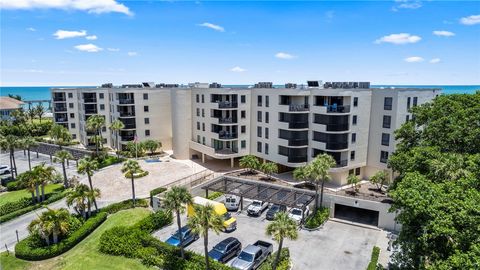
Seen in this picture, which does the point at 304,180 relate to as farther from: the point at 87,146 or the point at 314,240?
the point at 87,146

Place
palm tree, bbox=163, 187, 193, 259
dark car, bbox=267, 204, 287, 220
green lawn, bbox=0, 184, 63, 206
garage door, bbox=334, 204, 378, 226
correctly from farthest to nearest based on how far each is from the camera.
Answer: green lawn, bbox=0, 184, 63, 206, garage door, bbox=334, 204, 378, 226, dark car, bbox=267, 204, 287, 220, palm tree, bbox=163, 187, 193, 259

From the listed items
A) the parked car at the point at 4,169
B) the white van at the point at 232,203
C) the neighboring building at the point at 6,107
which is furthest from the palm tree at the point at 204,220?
the neighboring building at the point at 6,107

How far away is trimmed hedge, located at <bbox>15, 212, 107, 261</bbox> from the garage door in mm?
29952

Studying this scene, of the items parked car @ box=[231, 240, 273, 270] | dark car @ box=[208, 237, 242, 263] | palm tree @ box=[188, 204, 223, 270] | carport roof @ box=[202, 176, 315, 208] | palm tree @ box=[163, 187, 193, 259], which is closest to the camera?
palm tree @ box=[188, 204, 223, 270]

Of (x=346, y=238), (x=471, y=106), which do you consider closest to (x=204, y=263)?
(x=346, y=238)

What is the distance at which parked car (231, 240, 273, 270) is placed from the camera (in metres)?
26.8

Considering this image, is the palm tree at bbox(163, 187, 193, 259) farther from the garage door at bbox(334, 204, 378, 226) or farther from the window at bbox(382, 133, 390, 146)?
the window at bbox(382, 133, 390, 146)

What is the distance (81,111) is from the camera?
246 feet

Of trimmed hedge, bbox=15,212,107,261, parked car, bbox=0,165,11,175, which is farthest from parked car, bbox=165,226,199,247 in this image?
parked car, bbox=0,165,11,175

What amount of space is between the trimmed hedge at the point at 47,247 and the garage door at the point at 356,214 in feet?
98.3

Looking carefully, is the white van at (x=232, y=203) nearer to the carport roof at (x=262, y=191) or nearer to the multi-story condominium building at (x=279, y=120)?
the carport roof at (x=262, y=191)

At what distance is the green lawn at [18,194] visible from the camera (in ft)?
148

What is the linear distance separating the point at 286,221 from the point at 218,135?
30.9 m

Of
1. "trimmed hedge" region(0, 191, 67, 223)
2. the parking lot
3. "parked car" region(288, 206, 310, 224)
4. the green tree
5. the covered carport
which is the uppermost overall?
the green tree
